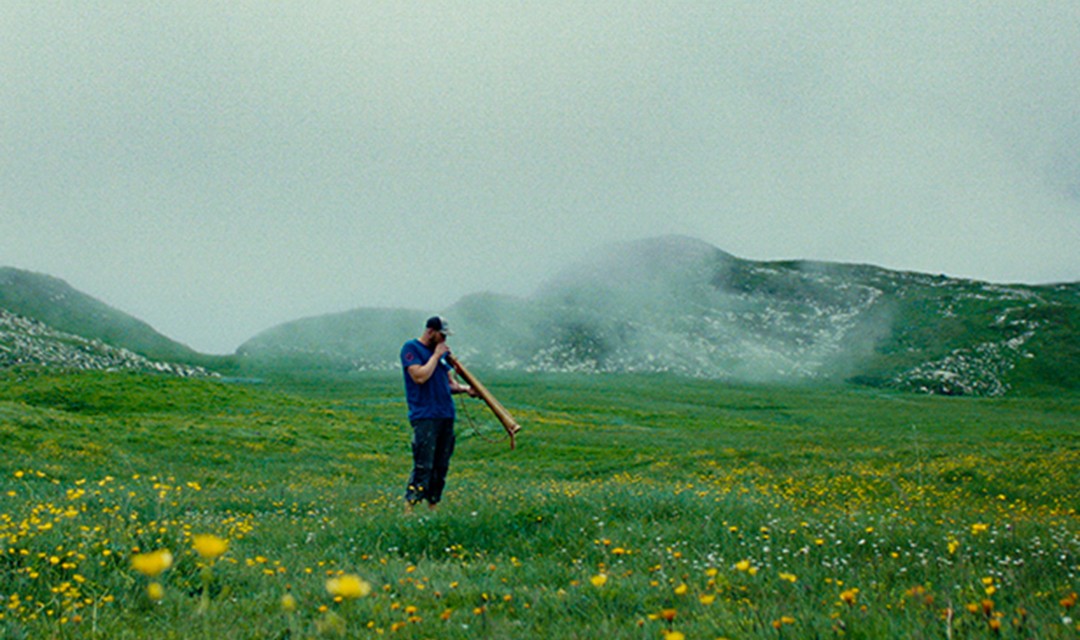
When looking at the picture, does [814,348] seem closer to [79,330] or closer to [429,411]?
[79,330]

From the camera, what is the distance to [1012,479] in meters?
18.7

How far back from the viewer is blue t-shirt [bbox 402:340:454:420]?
10.7m

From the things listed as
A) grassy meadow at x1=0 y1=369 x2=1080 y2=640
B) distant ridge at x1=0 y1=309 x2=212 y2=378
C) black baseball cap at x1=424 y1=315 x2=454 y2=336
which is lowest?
distant ridge at x1=0 y1=309 x2=212 y2=378

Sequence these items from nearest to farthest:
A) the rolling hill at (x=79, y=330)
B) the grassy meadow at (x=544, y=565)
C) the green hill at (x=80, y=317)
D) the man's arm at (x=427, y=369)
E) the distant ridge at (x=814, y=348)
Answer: the grassy meadow at (x=544, y=565), the man's arm at (x=427, y=369), the rolling hill at (x=79, y=330), the distant ridge at (x=814, y=348), the green hill at (x=80, y=317)

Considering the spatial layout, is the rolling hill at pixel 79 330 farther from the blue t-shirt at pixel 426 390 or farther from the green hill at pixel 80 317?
the blue t-shirt at pixel 426 390

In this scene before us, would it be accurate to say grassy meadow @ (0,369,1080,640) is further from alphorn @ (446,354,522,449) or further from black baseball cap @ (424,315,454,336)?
black baseball cap @ (424,315,454,336)

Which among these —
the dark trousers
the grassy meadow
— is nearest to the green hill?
the dark trousers

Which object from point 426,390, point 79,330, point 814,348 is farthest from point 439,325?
point 814,348

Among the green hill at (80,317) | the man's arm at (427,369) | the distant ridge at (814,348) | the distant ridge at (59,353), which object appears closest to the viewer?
the man's arm at (427,369)

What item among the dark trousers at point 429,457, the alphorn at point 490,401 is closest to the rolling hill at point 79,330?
the dark trousers at point 429,457

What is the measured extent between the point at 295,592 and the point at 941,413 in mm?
83048

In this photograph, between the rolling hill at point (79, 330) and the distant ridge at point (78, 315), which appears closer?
the rolling hill at point (79, 330)

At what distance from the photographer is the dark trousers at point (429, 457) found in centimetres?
1063

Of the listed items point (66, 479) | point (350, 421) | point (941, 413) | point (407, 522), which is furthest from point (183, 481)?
point (941, 413)
